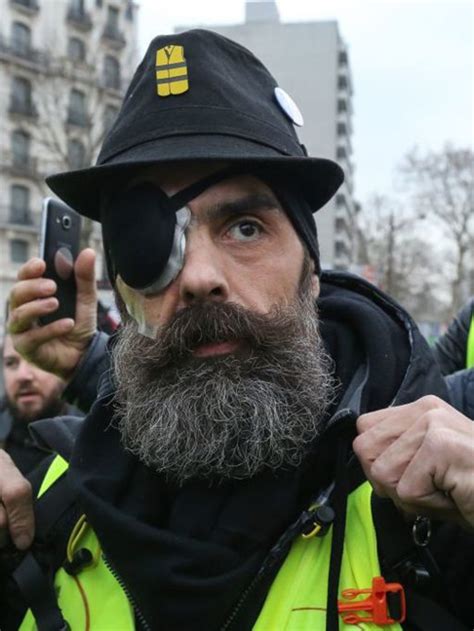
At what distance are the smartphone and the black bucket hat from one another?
368 mm

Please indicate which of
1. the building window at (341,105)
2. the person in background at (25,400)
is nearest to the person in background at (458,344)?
Answer: the person in background at (25,400)

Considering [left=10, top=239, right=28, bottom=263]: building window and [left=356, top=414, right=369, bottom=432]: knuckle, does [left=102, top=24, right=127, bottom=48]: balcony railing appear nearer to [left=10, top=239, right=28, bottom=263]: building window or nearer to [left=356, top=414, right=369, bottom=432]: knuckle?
[left=10, top=239, right=28, bottom=263]: building window

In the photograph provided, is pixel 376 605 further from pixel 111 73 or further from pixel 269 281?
pixel 111 73

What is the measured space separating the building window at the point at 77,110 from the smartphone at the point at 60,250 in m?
25.9

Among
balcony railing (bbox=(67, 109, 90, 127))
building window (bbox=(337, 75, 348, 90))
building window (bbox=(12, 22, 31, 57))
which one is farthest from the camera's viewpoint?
building window (bbox=(337, 75, 348, 90))

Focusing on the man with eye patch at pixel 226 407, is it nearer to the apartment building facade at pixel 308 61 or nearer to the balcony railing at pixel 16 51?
the balcony railing at pixel 16 51

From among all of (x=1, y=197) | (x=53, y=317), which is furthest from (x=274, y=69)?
(x=53, y=317)

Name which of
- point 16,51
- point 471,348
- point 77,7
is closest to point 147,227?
point 471,348

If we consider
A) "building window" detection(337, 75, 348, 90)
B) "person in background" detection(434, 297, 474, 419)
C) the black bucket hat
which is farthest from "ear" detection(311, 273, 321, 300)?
"building window" detection(337, 75, 348, 90)

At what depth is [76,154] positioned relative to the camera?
1114 inches

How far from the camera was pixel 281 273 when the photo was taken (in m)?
1.85

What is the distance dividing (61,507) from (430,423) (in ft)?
3.19

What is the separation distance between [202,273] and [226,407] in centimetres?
32

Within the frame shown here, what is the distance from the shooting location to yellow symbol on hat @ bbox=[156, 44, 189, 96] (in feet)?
5.92
